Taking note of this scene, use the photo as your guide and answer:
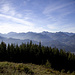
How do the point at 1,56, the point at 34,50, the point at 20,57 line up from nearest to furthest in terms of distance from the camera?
the point at 1,56
the point at 20,57
the point at 34,50

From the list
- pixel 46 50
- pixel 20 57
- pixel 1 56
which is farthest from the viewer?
pixel 46 50

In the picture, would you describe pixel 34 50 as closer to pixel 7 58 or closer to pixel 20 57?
pixel 20 57

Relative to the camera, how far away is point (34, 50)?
49406 mm

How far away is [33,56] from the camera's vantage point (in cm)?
4778

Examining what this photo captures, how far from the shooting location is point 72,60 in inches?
2203

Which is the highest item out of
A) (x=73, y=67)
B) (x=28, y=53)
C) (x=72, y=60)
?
(x=28, y=53)

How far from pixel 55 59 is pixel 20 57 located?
24075 mm

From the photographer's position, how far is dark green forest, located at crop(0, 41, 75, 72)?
145 feet

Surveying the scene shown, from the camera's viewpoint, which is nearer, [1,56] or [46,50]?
[1,56]

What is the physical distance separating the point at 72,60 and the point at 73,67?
16.0ft

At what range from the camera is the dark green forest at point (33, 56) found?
44.1 metres

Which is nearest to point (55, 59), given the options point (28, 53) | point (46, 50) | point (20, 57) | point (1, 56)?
point (46, 50)

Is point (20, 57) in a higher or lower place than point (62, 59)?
higher

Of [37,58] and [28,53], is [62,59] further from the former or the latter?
[28,53]
